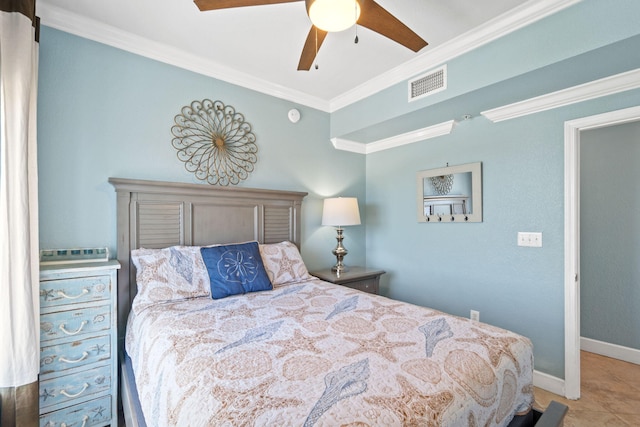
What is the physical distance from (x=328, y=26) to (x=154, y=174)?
172cm

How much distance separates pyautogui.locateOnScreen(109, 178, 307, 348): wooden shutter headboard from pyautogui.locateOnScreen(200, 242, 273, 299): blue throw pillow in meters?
0.38

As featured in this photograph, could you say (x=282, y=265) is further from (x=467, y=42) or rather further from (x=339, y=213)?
(x=467, y=42)

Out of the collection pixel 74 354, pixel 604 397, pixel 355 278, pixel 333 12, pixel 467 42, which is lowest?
pixel 604 397

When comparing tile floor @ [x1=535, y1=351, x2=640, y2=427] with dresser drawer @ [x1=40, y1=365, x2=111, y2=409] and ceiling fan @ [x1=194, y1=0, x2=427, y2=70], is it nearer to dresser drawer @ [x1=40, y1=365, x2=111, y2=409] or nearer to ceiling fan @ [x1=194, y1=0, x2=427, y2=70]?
ceiling fan @ [x1=194, y1=0, x2=427, y2=70]

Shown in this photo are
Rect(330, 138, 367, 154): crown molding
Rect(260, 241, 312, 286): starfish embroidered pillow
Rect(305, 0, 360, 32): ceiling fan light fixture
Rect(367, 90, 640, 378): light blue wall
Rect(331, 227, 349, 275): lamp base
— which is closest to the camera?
Rect(305, 0, 360, 32): ceiling fan light fixture

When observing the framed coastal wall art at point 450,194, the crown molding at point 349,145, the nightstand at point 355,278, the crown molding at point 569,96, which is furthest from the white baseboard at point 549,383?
the crown molding at point 349,145

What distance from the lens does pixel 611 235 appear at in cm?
288

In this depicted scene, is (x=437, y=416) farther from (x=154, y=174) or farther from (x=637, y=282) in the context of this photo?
(x=637, y=282)

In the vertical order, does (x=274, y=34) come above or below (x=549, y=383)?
above

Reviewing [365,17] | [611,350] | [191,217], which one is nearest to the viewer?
[365,17]

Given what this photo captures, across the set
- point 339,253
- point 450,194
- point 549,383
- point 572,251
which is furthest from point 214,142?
point 549,383

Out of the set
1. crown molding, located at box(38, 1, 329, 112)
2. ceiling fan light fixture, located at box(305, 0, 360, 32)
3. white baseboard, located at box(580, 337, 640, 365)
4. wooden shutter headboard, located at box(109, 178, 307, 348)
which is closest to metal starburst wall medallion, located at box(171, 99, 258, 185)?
wooden shutter headboard, located at box(109, 178, 307, 348)

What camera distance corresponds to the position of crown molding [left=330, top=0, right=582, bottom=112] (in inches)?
69.5

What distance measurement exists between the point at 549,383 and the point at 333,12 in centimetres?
296
